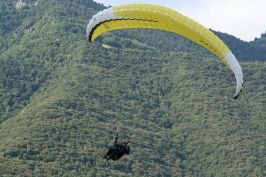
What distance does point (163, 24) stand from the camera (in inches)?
2218

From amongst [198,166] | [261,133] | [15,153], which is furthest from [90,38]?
[261,133]

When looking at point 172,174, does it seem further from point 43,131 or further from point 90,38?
point 90,38

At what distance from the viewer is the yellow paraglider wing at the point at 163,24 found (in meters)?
53.0

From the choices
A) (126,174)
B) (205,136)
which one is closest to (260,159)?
(205,136)

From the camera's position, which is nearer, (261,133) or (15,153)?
(15,153)

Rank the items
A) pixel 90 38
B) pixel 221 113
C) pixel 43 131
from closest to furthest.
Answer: pixel 90 38 < pixel 43 131 < pixel 221 113

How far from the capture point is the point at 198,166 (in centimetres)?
17700

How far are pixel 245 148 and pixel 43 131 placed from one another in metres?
43.3

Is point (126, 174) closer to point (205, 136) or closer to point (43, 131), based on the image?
point (43, 131)

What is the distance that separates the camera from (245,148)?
580 feet

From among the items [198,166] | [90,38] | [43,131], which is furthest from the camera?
[198,166]

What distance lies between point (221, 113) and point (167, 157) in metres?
22.6

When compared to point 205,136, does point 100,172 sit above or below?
below

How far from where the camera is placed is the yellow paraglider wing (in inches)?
2085
